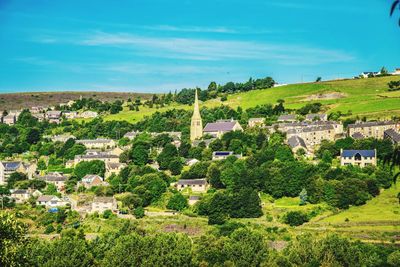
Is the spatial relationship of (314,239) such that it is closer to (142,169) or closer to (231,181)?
(231,181)

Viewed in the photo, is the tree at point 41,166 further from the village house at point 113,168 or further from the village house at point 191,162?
the village house at point 191,162

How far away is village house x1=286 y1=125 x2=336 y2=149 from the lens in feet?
269

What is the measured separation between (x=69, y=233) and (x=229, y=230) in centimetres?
1293

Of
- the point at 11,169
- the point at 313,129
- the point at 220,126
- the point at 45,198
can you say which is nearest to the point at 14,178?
the point at 11,169

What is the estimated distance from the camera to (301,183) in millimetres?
64250

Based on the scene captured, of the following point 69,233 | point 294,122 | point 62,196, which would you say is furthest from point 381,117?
point 69,233

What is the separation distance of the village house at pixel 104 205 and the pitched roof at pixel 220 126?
88.0 ft

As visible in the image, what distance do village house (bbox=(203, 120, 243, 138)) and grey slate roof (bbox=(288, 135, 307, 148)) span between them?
36.8ft

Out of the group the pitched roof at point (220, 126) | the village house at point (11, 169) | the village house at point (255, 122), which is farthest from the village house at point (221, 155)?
the village house at point (11, 169)

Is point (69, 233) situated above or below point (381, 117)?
below

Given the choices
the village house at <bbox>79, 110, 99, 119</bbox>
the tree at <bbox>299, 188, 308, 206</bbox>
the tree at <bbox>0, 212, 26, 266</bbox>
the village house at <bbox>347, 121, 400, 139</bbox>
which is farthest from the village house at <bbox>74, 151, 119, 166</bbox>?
the tree at <bbox>0, 212, 26, 266</bbox>

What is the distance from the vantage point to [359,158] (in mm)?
69500

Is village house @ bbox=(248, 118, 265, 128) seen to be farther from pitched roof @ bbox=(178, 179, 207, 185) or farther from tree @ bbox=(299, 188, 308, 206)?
tree @ bbox=(299, 188, 308, 206)

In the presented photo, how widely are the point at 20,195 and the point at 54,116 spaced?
52.6m
